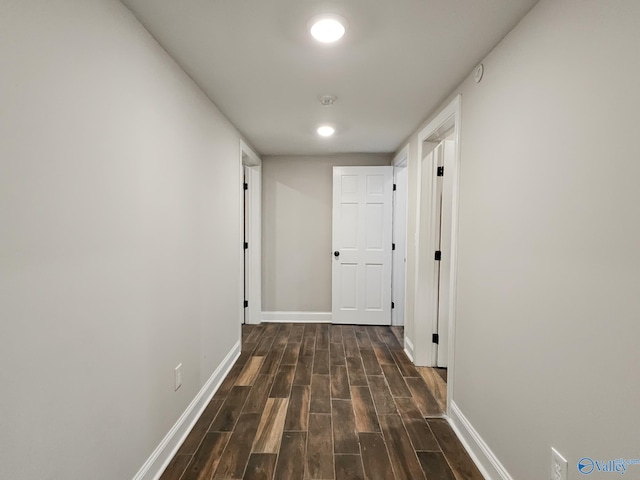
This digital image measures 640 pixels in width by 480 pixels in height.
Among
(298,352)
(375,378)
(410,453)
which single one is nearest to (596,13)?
(410,453)

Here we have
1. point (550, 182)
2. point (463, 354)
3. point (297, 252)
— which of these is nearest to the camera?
point (550, 182)

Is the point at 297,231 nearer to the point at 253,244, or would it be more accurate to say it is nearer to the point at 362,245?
the point at 253,244

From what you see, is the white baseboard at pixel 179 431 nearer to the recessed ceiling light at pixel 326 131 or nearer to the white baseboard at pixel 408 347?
the white baseboard at pixel 408 347

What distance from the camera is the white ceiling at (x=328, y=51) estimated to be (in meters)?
1.33

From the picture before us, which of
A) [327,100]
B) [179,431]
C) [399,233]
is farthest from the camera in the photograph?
[399,233]

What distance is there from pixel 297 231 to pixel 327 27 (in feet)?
9.58

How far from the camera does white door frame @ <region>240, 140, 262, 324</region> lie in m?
4.01

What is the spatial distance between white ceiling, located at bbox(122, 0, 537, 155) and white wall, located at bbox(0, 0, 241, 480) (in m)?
0.24

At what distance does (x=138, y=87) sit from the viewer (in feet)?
4.67

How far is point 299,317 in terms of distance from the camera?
421 cm

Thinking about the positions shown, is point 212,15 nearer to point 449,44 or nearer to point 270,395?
point 449,44

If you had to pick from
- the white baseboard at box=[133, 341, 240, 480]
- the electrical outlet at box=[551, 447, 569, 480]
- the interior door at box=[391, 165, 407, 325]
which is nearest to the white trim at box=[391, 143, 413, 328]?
the interior door at box=[391, 165, 407, 325]

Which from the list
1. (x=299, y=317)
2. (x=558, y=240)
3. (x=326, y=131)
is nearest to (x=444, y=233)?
(x=326, y=131)

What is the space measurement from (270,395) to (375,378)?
92cm
